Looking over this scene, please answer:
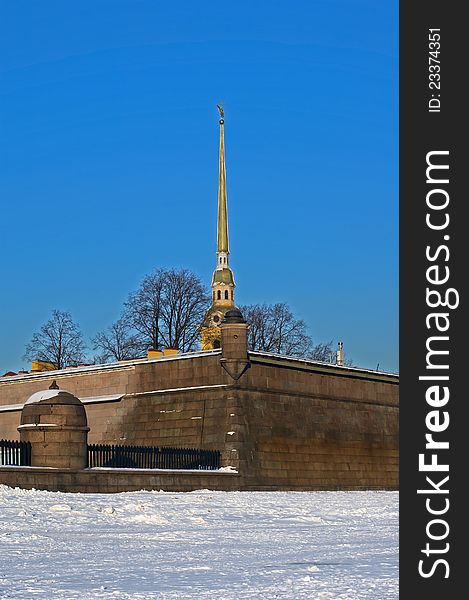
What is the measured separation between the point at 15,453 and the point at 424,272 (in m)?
23.1

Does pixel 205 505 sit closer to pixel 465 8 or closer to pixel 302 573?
pixel 302 573

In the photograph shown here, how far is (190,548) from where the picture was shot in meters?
18.1

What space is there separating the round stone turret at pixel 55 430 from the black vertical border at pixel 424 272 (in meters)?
22.4

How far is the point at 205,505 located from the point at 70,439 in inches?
215

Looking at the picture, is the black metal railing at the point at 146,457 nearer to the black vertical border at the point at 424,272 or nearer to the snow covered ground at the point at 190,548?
the snow covered ground at the point at 190,548

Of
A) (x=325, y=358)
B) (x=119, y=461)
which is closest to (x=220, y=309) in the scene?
(x=325, y=358)

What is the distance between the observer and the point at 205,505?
28672mm

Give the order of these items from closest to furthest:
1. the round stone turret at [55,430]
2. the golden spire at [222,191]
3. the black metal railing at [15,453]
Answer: the black metal railing at [15,453] → the round stone turret at [55,430] → the golden spire at [222,191]

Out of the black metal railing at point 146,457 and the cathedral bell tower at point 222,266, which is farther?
the cathedral bell tower at point 222,266

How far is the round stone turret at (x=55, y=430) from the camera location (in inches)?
1257

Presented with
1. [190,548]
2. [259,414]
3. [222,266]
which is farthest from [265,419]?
[222,266]

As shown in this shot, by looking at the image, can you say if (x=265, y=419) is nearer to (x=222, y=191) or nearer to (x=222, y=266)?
(x=222, y=191)

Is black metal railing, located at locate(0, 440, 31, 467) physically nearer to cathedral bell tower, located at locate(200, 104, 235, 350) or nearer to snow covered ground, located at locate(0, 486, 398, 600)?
snow covered ground, located at locate(0, 486, 398, 600)

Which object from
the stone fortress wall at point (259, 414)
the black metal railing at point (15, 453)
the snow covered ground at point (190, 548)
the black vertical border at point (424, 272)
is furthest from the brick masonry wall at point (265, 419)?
the black vertical border at point (424, 272)
